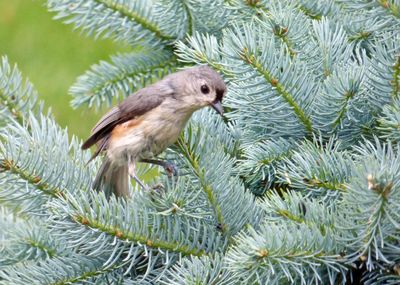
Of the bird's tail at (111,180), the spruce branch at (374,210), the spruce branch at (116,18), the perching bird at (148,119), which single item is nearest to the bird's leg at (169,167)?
the perching bird at (148,119)

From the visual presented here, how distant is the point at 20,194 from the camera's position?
2.03 meters

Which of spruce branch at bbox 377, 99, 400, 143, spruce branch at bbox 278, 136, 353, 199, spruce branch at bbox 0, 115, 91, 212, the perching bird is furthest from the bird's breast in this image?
spruce branch at bbox 377, 99, 400, 143

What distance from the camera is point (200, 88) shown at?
7.98 ft

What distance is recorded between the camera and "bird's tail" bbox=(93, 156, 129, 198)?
7.14 ft

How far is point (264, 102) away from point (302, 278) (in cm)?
54

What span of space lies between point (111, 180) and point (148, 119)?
1.64 feet

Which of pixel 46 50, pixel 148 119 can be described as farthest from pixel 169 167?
pixel 46 50

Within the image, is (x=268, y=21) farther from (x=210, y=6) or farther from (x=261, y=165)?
(x=210, y=6)

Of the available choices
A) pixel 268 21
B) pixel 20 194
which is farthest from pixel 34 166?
pixel 268 21

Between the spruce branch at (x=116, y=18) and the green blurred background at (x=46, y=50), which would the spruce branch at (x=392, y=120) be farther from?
the green blurred background at (x=46, y=50)

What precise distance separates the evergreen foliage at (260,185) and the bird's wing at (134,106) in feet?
1.25

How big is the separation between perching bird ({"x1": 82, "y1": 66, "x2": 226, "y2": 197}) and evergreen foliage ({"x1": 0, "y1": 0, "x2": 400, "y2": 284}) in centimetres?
10

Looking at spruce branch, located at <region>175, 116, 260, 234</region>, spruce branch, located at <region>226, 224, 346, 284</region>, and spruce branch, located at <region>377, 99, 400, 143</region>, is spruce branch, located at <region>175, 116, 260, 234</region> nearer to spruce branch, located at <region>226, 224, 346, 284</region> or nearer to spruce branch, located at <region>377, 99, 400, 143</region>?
spruce branch, located at <region>226, 224, 346, 284</region>

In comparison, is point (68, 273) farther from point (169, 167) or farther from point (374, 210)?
point (374, 210)
